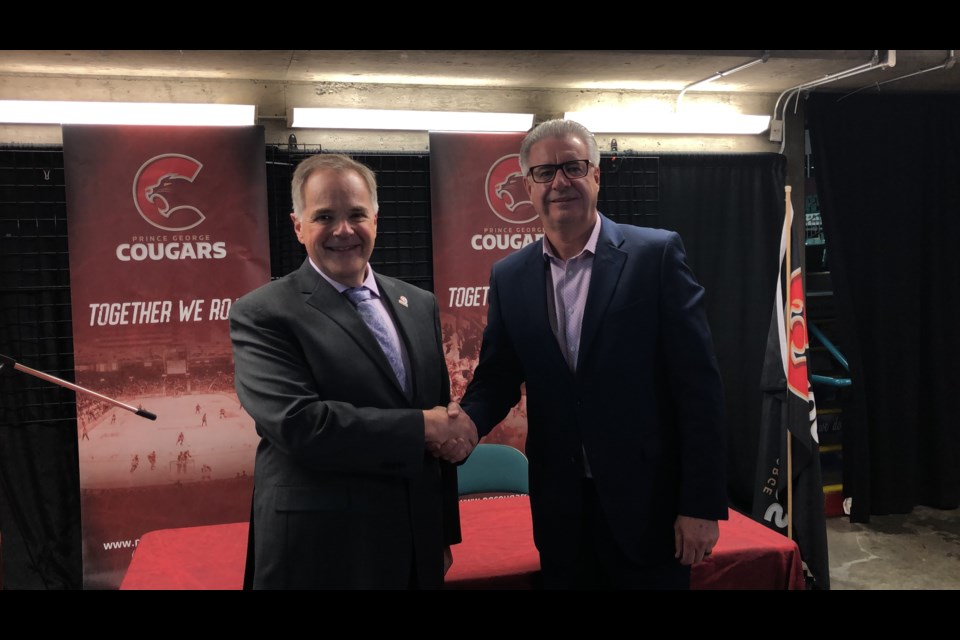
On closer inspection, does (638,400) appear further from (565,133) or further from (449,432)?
(565,133)

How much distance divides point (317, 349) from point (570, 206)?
789mm

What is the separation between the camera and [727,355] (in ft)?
17.0

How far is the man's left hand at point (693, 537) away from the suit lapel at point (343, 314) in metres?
0.84

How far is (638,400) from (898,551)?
12.8 ft

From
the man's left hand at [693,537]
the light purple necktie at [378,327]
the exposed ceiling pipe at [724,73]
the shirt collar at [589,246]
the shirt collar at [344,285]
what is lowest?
the man's left hand at [693,537]

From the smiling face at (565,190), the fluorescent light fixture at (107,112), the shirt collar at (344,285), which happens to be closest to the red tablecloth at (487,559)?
the shirt collar at (344,285)

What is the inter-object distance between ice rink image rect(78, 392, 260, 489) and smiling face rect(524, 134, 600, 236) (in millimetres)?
2892

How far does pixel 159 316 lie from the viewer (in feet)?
13.4

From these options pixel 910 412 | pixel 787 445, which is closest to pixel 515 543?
pixel 787 445

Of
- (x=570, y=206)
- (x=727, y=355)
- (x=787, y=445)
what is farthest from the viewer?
(x=727, y=355)

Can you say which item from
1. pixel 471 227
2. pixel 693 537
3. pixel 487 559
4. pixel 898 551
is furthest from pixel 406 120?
pixel 898 551

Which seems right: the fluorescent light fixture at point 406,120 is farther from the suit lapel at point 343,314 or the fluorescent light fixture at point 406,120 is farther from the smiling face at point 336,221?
the suit lapel at point 343,314

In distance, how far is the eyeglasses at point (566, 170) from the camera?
1.96m

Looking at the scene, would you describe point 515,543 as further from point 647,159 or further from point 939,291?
point 939,291
